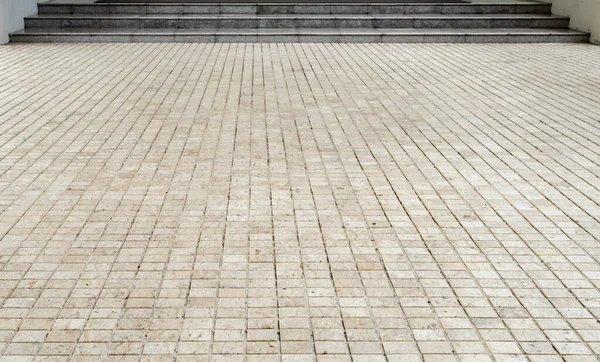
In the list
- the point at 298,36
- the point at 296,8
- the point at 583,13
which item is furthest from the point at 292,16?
the point at 583,13

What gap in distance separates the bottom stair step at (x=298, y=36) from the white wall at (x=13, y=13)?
0.20 meters

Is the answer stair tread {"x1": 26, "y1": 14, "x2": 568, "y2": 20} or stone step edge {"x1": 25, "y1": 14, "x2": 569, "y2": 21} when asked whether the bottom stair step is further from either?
stair tread {"x1": 26, "y1": 14, "x2": 568, "y2": 20}

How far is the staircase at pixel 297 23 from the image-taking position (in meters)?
11.8

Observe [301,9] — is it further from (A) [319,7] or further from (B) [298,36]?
(B) [298,36]

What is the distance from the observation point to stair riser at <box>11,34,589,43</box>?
38.1 ft

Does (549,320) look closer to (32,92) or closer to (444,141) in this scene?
(444,141)

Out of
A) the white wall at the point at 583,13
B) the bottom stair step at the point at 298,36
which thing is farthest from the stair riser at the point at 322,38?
the white wall at the point at 583,13

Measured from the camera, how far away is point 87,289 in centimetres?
341

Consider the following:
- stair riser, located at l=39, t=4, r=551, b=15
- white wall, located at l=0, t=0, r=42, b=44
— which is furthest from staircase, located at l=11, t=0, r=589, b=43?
white wall, located at l=0, t=0, r=42, b=44

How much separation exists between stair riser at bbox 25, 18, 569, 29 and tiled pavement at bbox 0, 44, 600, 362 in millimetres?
4207

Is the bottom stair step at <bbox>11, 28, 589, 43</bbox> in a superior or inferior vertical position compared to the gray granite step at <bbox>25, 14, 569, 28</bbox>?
inferior

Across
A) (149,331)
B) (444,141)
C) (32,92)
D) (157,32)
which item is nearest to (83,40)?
(157,32)

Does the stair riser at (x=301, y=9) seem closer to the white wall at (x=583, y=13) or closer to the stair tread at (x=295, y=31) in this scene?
the white wall at (x=583, y=13)

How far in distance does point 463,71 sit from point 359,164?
444cm
